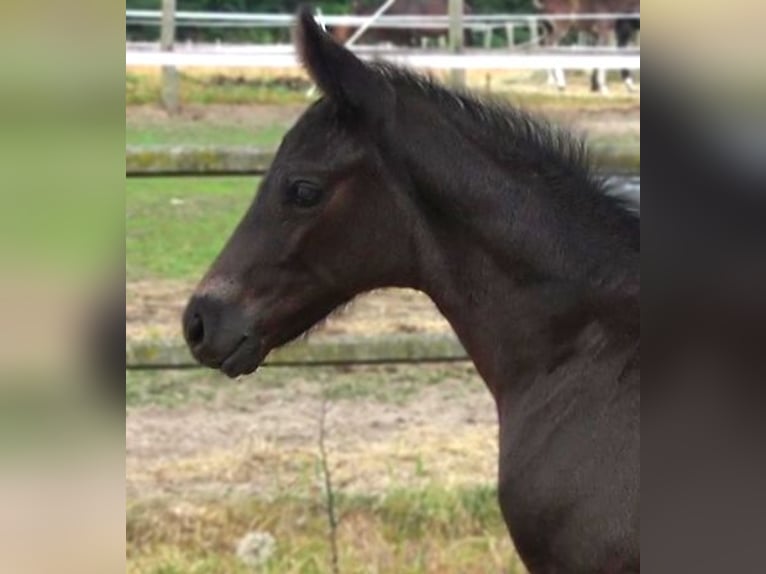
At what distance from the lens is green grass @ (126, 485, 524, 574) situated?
358cm

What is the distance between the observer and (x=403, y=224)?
7.61ft

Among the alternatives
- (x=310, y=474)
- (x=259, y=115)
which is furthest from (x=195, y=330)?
(x=259, y=115)

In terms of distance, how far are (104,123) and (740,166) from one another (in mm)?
579

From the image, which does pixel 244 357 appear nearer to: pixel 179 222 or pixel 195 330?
pixel 195 330

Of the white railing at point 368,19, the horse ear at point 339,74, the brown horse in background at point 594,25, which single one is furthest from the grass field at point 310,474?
the brown horse in background at point 594,25

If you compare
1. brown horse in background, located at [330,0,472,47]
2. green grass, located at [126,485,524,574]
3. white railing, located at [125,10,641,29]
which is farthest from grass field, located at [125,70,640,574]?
brown horse in background, located at [330,0,472,47]

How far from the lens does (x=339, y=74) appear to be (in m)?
2.30

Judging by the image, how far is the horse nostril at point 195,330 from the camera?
238 centimetres

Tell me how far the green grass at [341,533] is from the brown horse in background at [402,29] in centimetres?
1182

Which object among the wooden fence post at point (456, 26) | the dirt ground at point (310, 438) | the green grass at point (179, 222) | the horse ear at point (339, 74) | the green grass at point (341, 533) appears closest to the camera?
the horse ear at point (339, 74)

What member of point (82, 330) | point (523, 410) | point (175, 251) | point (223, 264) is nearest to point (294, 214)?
point (223, 264)

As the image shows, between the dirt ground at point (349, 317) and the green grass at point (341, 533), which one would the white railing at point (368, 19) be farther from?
the green grass at point (341, 533)

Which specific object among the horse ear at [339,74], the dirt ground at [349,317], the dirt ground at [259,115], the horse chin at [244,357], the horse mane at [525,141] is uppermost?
the horse ear at [339,74]

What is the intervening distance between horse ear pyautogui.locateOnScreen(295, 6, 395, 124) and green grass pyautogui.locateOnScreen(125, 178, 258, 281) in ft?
10.5
